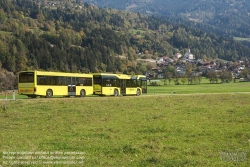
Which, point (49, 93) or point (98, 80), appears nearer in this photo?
point (49, 93)

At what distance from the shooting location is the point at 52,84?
42000 mm

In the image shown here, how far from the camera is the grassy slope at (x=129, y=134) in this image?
45.8 ft

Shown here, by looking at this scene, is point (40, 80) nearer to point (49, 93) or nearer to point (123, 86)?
point (49, 93)

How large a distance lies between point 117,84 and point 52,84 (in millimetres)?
13530

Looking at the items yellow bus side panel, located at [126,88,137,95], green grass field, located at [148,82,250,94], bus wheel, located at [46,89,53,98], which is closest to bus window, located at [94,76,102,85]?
yellow bus side panel, located at [126,88,137,95]

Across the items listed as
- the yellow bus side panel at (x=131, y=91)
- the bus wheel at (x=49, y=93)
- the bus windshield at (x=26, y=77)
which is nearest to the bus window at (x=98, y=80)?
the yellow bus side panel at (x=131, y=91)

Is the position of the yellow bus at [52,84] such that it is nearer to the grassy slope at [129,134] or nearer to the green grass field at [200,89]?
the grassy slope at [129,134]

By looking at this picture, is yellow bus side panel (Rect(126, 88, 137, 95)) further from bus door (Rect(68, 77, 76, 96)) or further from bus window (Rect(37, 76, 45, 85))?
bus window (Rect(37, 76, 45, 85))

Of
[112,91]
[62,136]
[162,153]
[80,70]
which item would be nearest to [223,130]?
[162,153]

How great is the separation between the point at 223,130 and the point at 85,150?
9.16 m

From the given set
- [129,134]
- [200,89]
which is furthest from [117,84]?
[200,89]

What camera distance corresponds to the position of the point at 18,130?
20000 mm

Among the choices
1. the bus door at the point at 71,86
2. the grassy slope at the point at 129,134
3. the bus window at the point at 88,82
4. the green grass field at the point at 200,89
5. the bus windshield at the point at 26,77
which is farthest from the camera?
the green grass field at the point at 200,89

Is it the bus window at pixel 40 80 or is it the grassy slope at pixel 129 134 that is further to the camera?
the bus window at pixel 40 80
